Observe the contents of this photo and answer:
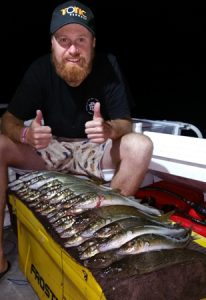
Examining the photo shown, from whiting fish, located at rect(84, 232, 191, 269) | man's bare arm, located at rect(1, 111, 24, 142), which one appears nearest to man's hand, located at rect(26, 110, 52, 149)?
man's bare arm, located at rect(1, 111, 24, 142)

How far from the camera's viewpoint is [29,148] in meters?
2.25

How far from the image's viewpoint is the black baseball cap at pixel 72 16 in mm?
2137

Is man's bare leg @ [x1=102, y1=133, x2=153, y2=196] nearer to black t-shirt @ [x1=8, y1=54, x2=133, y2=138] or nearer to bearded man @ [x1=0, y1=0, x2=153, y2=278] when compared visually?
bearded man @ [x1=0, y1=0, x2=153, y2=278]

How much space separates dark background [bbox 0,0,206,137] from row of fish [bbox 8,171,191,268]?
2716 cm

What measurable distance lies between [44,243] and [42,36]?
108 ft

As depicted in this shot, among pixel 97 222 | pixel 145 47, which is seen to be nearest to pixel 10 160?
pixel 97 222

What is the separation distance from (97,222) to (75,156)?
1.11m

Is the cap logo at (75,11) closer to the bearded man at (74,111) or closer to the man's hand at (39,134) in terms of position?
the bearded man at (74,111)

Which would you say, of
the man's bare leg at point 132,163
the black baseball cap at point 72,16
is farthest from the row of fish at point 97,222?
the black baseball cap at point 72,16

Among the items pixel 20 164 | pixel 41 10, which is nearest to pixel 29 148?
pixel 20 164

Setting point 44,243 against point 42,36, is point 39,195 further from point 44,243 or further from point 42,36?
point 42,36

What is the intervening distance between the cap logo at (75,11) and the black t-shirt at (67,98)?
0.40 metres

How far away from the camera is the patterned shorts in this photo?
7.50ft

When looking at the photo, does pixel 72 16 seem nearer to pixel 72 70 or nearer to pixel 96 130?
pixel 72 70
